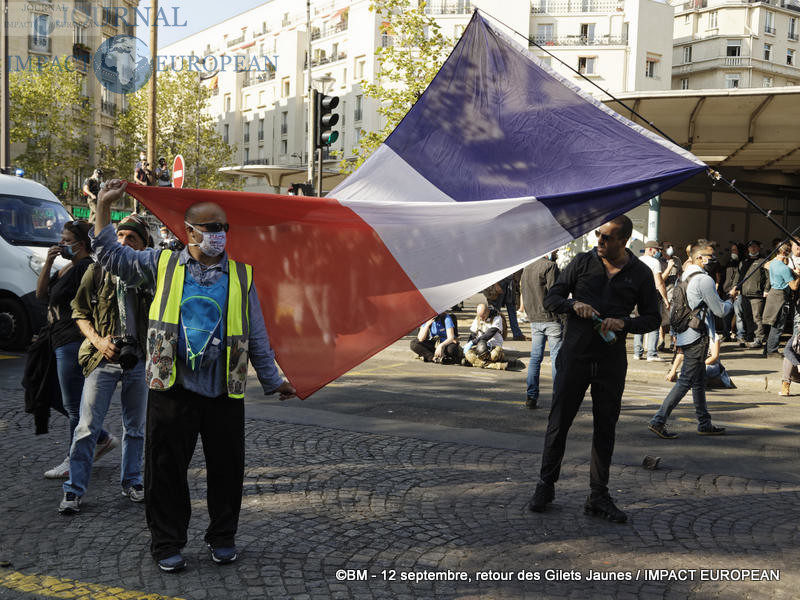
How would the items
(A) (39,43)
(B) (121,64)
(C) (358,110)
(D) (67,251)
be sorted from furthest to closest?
(C) (358,110) < (A) (39,43) < (B) (121,64) < (D) (67,251)

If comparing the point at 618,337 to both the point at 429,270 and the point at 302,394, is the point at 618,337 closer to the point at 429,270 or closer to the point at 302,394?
the point at 429,270

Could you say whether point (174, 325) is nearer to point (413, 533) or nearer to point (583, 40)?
point (413, 533)

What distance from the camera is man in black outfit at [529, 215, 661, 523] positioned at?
508 centimetres

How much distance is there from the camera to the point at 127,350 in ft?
15.5

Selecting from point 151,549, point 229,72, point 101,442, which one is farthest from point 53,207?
point 229,72

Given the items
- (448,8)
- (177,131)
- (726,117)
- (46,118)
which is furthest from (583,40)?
(726,117)

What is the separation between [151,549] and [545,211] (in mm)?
2729

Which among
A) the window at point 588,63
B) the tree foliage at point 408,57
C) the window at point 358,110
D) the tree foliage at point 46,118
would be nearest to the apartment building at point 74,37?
the tree foliage at point 46,118

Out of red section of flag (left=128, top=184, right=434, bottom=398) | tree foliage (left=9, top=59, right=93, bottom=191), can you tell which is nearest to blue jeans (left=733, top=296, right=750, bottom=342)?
red section of flag (left=128, top=184, right=434, bottom=398)

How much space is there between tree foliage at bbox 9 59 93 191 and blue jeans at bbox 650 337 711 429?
Result: 40219mm

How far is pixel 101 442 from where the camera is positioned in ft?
19.8

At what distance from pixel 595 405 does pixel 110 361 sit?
3024mm

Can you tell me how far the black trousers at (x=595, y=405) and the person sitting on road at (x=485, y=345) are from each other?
686cm

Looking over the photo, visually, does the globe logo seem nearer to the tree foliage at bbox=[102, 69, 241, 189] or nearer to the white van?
the tree foliage at bbox=[102, 69, 241, 189]
